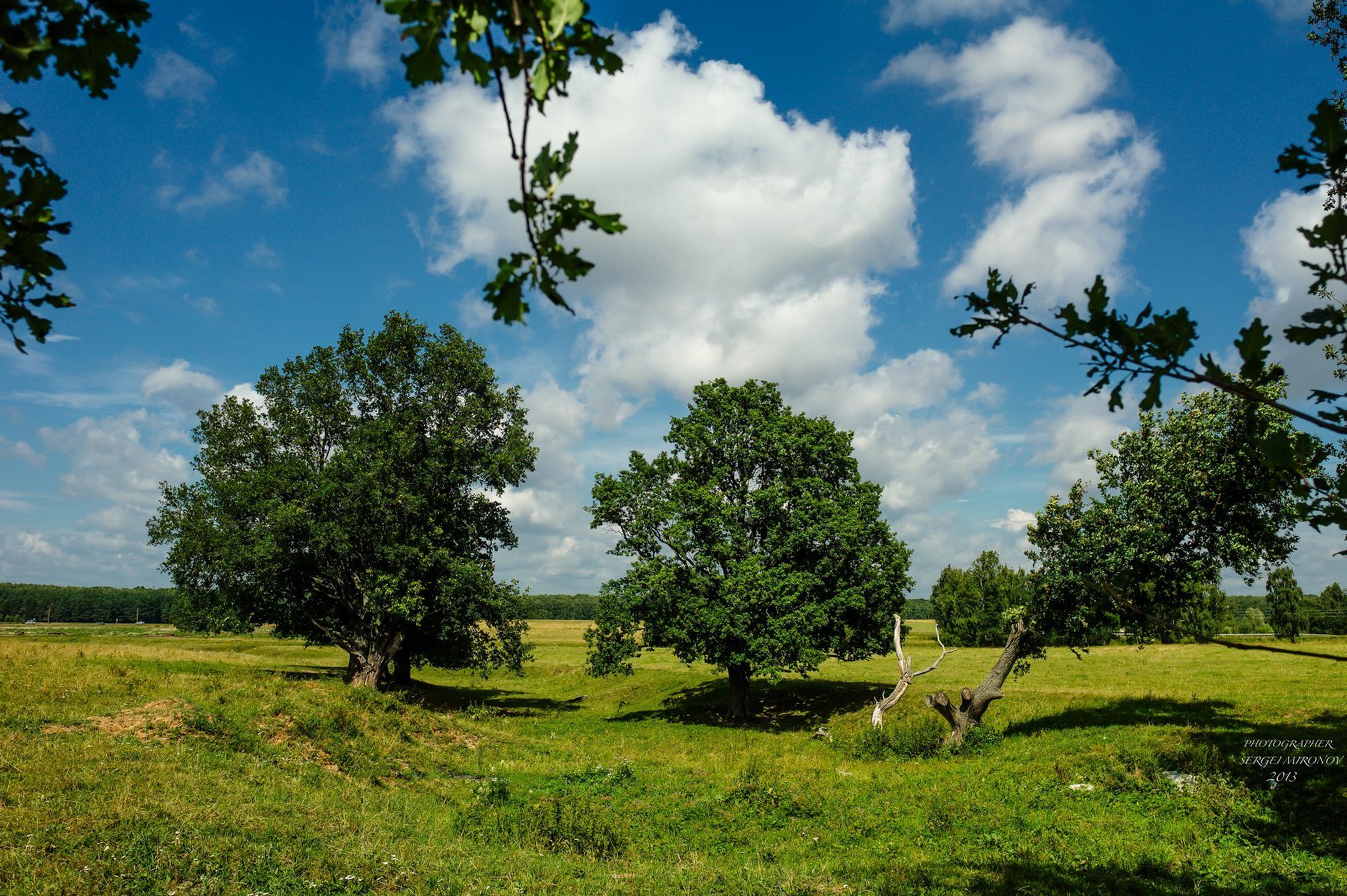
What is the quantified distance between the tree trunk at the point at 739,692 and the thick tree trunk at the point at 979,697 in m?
11.3

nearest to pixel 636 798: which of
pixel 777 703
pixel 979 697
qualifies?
pixel 979 697

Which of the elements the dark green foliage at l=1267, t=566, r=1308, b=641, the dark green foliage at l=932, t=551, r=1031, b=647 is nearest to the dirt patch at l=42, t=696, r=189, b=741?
the dark green foliage at l=932, t=551, r=1031, b=647

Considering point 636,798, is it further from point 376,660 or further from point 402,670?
point 402,670

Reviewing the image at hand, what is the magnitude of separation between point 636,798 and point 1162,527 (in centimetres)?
1659

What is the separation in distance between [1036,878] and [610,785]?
1058cm

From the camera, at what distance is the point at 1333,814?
13.7m

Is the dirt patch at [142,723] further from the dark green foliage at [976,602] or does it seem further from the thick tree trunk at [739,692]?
the dark green foliage at [976,602]

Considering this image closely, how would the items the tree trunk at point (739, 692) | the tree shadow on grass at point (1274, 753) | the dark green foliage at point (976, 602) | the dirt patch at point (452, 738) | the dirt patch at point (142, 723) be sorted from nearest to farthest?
the tree shadow on grass at point (1274, 753) < the dirt patch at point (142, 723) < the dirt patch at point (452, 738) < the tree trunk at point (739, 692) < the dark green foliage at point (976, 602)

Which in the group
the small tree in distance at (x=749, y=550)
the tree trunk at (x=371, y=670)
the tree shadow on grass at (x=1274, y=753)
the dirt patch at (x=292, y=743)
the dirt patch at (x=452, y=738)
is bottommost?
the dirt patch at (x=452, y=738)

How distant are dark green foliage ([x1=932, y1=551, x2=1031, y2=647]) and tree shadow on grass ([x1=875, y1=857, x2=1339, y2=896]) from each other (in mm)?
72228

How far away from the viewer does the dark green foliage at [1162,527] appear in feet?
61.8

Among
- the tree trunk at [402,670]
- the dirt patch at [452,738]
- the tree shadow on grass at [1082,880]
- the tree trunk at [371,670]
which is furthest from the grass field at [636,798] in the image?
the tree trunk at [402,670]

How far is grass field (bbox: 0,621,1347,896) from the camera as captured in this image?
Answer: 10.8 meters

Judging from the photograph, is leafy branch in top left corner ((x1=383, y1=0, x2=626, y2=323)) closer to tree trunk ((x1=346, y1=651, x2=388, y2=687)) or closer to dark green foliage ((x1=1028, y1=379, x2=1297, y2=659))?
dark green foliage ((x1=1028, y1=379, x2=1297, y2=659))
